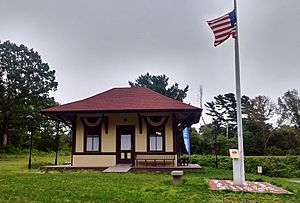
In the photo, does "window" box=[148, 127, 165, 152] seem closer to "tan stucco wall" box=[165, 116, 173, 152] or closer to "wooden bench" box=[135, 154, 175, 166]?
"tan stucco wall" box=[165, 116, 173, 152]

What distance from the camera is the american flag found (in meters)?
11.0

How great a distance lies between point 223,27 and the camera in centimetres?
1104

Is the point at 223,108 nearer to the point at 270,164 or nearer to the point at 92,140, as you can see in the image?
the point at 270,164

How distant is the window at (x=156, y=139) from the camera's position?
17828 millimetres

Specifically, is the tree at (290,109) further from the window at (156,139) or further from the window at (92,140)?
the window at (92,140)

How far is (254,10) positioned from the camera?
13336 millimetres

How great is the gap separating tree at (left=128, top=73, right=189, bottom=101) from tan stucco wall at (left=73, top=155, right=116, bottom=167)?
24990 millimetres

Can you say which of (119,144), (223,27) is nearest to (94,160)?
(119,144)

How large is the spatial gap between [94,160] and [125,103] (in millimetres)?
3429

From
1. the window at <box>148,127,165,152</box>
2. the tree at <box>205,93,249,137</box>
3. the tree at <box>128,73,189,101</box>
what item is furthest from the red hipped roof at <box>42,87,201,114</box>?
the tree at <box>205,93,249,137</box>

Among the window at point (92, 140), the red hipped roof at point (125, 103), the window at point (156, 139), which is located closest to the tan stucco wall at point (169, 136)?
the window at point (156, 139)

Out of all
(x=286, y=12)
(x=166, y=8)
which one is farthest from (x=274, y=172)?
Answer: (x=166, y=8)

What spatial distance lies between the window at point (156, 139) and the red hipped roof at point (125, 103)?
139 centimetres

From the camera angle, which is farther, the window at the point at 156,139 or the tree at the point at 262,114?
the tree at the point at 262,114
